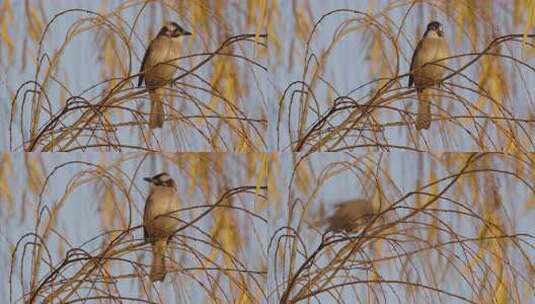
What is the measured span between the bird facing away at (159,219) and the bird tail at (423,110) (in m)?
0.58

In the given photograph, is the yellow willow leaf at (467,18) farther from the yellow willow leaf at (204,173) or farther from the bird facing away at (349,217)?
the yellow willow leaf at (204,173)

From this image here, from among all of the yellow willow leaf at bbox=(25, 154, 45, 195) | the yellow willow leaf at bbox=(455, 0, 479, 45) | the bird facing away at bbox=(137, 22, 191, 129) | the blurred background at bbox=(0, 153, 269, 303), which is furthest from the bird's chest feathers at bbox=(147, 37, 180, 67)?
the yellow willow leaf at bbox=(455, 0, 479, 45)

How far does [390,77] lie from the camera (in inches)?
89.0

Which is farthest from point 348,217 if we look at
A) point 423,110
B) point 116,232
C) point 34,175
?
point 34,175

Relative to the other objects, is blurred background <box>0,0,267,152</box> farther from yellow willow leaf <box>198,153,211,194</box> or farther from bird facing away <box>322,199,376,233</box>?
bird facing away <box>322,199,376,233</box>

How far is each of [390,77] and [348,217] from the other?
0.34 meters

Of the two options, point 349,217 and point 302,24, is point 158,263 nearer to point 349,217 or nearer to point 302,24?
point 349,217

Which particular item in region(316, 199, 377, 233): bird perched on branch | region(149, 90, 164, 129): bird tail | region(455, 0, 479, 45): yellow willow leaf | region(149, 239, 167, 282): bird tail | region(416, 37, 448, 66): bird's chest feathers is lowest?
region(149, 239, 167, 282): bird tail

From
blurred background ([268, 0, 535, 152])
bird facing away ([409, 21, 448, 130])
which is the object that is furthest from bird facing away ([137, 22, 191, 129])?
bird facing away ([409, 21, 448, 130])

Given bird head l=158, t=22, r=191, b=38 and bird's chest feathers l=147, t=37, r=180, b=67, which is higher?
bird head l=158, t=22, r=191, b=38

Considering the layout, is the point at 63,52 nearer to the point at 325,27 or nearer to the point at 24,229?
the point at 24,229

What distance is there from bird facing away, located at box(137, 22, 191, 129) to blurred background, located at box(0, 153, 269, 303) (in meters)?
0.10

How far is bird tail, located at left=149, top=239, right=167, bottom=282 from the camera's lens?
7.31ft

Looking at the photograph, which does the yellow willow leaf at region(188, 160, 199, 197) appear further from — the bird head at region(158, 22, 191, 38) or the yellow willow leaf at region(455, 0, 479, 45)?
the yellow willow leaf at region(455, 0, 479, 45)
